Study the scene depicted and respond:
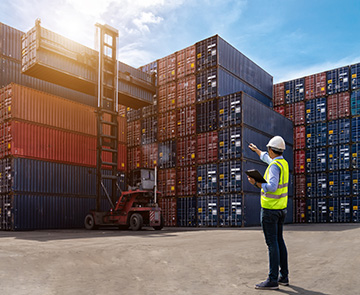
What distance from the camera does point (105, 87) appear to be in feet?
75.4

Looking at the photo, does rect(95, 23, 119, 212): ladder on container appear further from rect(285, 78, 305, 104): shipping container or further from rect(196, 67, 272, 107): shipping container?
rect(285, 78, 305, 104): shipping container

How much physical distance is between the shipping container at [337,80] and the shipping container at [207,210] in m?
12.4

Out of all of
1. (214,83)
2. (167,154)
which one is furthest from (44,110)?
(214,83)

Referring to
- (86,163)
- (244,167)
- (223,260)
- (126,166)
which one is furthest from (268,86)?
(223,260)

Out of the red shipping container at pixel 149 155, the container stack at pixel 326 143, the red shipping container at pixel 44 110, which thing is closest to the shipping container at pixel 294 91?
the container stack at pixel 326 143

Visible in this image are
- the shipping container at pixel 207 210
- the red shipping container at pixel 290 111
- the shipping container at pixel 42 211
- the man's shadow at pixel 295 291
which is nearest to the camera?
the man's shadow at pixel 295 291

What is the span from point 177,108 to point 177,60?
3448 millimetres

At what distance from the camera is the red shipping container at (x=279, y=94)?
29969 millimetres

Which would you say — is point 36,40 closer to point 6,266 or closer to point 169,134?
point 169,134

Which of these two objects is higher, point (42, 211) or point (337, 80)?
point (337, 80)

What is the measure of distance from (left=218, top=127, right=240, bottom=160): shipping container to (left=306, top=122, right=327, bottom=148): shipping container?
28.5 feet

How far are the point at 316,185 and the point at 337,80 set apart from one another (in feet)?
25.5

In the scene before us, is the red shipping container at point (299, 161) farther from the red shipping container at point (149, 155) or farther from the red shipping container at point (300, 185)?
the red shipping container at point (149, 155)

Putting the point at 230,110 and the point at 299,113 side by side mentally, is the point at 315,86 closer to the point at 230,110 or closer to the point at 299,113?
the point at 299,113
